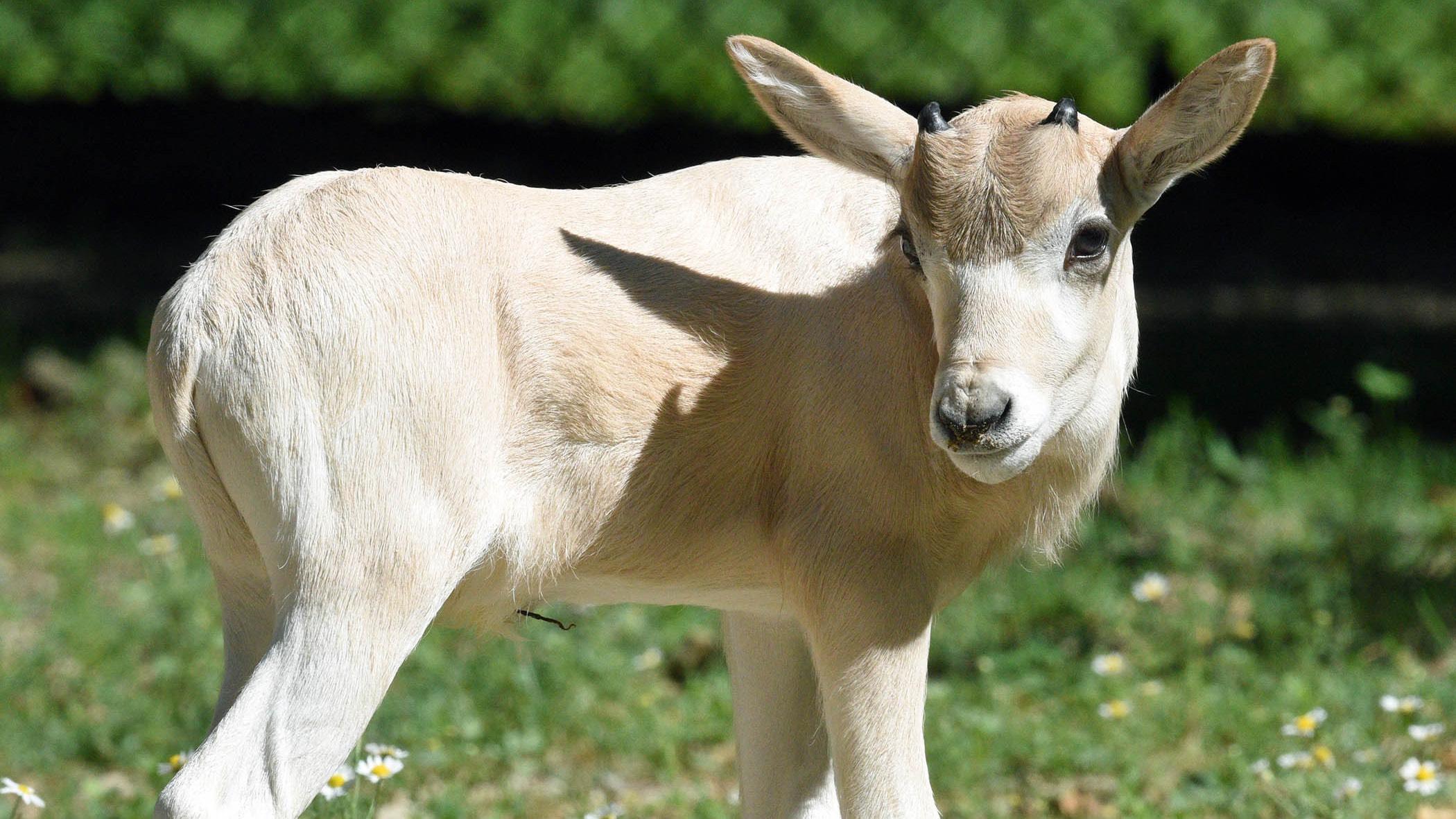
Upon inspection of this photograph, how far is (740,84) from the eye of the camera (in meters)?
11.8

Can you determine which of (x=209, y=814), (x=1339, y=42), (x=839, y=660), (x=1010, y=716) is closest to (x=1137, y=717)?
(x=1010, y=716)

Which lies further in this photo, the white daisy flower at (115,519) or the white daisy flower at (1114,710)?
the white daisy flower at (115,519)

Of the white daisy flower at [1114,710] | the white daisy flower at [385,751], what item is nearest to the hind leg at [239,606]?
the white daisy flower at [385,751]

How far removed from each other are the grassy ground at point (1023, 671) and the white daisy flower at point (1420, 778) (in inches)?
3.8

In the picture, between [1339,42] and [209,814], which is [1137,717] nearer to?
[209,814]

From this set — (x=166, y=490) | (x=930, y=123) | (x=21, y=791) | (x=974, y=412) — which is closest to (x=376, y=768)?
(x=21, y=791)

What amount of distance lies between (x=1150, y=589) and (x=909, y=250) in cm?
298

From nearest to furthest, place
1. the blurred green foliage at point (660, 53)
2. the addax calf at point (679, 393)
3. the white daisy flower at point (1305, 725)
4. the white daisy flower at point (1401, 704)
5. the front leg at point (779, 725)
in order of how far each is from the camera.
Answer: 1. the addax calf at point (679, 393)
2. the front leg at point (779, 725)
3. the white daisy flower at point (1305, 725)
4. the white daisy flower at point (1401, 704)
5. the blurred green foliage at point (660, 53)

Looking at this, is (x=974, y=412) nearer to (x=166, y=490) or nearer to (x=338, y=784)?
(x=338, y=784)

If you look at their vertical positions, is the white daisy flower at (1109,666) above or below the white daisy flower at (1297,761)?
below

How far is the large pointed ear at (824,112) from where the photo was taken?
10.4ft

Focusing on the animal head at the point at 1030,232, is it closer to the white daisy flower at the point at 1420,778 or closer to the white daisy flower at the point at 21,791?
the white daisy flower at the point at 1420,778

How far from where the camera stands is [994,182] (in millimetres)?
2951

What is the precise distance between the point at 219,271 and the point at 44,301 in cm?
740
